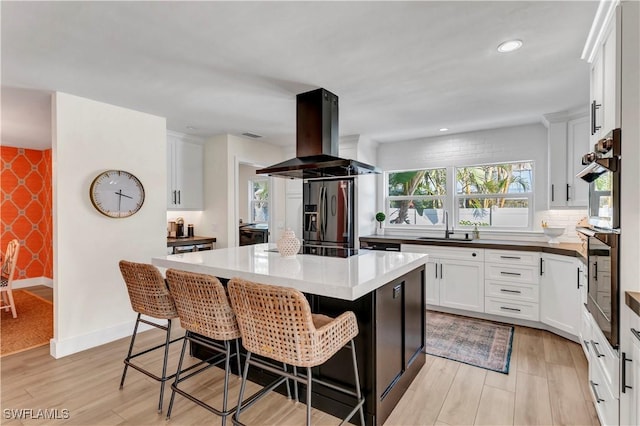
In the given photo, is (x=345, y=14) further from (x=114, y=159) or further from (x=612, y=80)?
(x=114, y=159)

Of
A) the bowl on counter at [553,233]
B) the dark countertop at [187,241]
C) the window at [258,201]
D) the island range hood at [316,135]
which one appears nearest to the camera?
the island range hood at [316,135]

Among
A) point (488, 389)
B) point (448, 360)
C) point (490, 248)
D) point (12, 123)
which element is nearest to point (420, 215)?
point (490, 248)

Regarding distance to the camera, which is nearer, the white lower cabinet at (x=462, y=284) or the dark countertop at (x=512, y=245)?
the dark countertop at (x=512, y=245)

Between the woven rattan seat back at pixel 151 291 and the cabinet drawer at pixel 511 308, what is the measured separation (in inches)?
132

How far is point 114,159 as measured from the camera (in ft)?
11.2

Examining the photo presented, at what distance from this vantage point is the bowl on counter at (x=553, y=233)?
375 cm

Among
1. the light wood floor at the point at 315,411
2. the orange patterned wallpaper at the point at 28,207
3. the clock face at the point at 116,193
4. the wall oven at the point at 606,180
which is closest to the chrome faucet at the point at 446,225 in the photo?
the light wood floor at the point at 315,411

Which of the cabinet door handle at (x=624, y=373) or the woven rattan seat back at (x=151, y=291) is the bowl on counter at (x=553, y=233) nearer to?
the cabinet door handle at (x=624, y=373)

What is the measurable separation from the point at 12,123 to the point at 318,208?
152 inches

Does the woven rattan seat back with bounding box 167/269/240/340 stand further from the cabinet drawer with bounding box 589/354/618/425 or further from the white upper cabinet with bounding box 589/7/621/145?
the white upper cabinet with bounding box 589/7/621/145

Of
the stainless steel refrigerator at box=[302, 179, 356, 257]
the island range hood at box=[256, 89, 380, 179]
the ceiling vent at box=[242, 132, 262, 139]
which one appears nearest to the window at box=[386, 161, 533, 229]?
the stainless steel refrigerator at box=[302, 179, 356, 257]

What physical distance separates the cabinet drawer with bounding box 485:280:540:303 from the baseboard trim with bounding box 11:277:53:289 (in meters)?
6.82

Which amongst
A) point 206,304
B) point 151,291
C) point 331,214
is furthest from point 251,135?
point 206,304

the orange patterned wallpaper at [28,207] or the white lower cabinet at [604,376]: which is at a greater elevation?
the orange patterned wallpaper at [28,207]
